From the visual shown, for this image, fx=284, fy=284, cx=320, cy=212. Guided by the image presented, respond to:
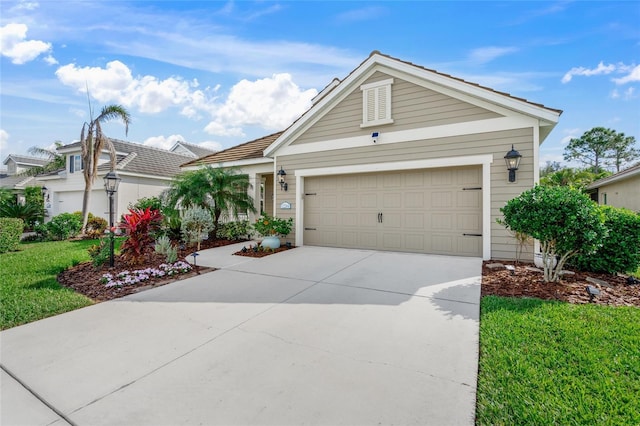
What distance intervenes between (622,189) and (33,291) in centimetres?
2222

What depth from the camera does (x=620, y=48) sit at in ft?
33.4

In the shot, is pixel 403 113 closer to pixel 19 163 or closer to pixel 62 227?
pixel 62 227

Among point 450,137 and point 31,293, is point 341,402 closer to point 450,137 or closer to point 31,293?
point 31,293

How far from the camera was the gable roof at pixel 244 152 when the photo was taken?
10.7 metres

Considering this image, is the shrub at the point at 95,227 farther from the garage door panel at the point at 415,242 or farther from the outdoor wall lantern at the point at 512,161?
the outdoor wall lantern at the point at 512,161

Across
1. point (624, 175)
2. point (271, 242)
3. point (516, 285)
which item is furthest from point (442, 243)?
point (624, 175)

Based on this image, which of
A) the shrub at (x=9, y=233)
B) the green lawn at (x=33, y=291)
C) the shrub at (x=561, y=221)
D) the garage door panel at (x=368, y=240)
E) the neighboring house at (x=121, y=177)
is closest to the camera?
the green lawn at (x=33, y=291)


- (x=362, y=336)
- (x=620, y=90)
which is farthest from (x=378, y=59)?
(x=620, y=90)

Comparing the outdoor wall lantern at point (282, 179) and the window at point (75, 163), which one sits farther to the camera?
the window at point (75, 163)

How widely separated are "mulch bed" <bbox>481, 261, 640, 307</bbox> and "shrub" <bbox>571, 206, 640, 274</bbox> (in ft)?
0.67

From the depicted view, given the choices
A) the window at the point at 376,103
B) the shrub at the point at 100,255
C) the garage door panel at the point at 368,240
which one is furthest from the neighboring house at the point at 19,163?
the garage door panel at the point at 368,240

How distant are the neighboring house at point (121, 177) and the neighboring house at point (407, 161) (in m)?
10.1

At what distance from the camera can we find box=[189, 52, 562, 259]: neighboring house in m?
6.38

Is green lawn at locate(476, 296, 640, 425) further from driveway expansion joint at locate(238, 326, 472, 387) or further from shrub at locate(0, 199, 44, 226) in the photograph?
shrub at locate(0, 199, 44, 226)
